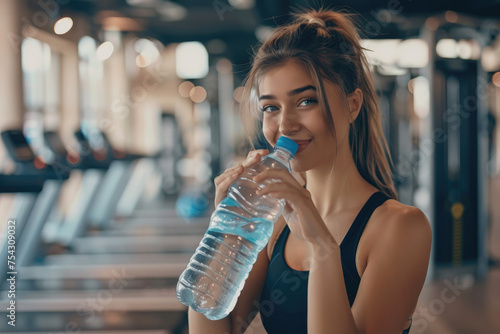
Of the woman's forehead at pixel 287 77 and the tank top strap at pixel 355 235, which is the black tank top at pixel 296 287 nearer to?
the tank top strap at pixel 355 235

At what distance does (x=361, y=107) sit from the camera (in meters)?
1.29

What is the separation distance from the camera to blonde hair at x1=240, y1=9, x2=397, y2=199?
1.15 meters

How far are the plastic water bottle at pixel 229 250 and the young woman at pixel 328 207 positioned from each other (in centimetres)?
3

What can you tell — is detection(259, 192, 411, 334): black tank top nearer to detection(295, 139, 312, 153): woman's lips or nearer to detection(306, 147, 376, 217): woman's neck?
detection(306, 147, 376, 217): woman's neck

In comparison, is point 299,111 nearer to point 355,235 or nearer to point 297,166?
point 297,166

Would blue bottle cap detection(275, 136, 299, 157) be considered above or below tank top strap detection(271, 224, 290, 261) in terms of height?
above

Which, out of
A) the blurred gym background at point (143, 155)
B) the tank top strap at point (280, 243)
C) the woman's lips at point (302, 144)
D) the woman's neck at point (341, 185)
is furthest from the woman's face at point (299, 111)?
the blurred gym background at point (143, 155)

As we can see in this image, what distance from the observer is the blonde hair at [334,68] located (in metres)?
1.15

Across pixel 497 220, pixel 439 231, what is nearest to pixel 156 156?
pixel 439 231

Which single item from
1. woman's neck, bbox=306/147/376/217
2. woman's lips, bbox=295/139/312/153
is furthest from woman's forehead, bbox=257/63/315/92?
woman's neck, bbox=306/147/376/217

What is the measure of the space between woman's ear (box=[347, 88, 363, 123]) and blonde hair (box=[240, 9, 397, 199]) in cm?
1

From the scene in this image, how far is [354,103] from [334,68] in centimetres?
12

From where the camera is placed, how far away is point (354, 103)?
4.03 feet

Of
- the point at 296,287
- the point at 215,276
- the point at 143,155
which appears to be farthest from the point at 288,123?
the point at 143,155
